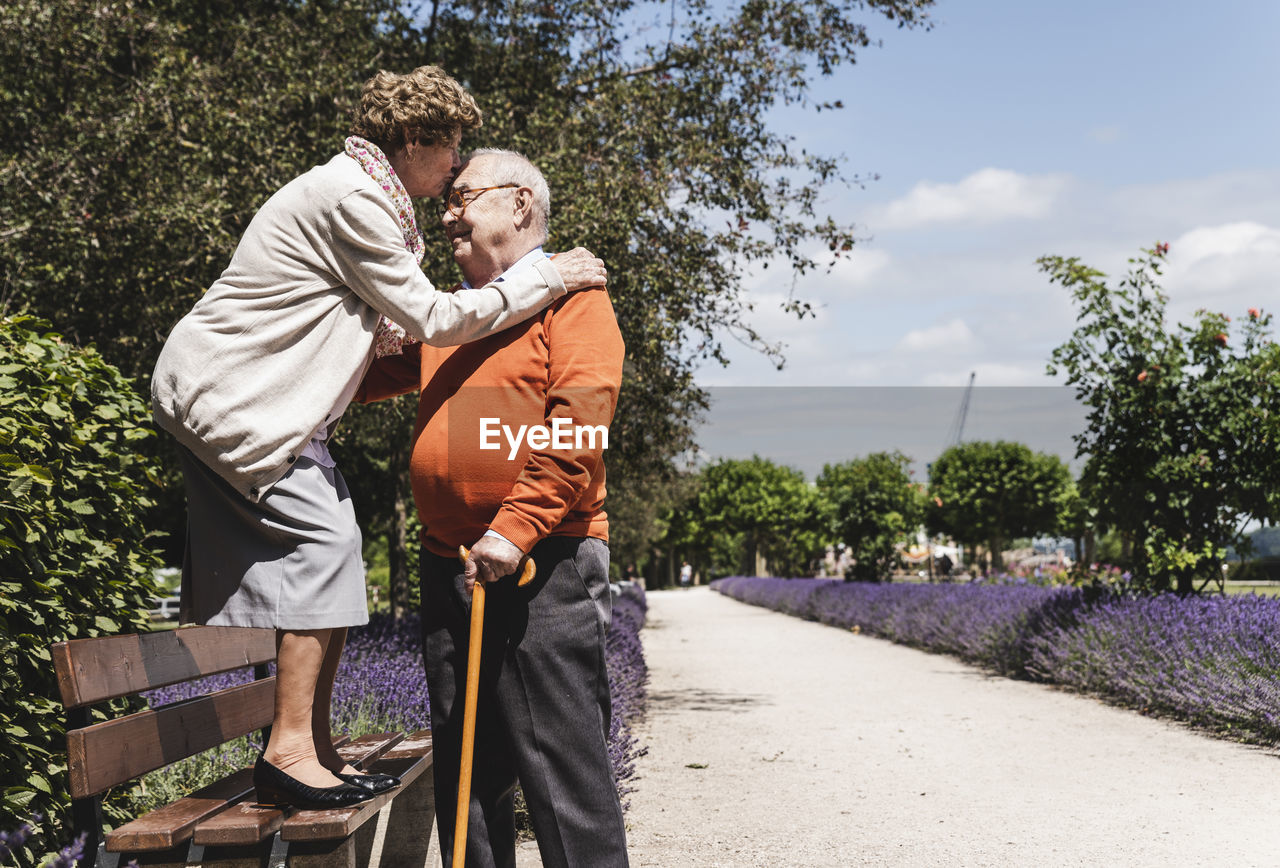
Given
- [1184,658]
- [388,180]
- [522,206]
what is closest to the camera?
[388,180]

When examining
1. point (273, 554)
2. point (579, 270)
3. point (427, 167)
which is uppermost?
point (427, 167)

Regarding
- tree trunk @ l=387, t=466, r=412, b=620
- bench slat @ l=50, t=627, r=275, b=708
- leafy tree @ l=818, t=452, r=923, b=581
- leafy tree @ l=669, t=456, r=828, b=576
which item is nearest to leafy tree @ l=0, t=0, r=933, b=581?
tree trunk @ l=387, t=466, r=412, b=620

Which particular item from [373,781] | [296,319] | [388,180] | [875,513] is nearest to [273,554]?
[296,319]

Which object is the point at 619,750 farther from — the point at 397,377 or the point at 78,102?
the point at 78,102

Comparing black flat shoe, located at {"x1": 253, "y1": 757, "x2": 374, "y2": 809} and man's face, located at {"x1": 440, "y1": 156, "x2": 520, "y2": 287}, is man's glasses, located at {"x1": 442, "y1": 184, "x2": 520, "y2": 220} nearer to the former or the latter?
man's face, located at {"x1": 440, "y1": 156, "x2": 520, "y2": 287}

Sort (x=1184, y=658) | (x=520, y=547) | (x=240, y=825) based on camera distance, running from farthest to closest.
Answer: (x=1184, y=658)
(x=520, y=547)
(x=240, y=825)

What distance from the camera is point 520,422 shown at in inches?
99.7

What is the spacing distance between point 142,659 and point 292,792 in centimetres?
67

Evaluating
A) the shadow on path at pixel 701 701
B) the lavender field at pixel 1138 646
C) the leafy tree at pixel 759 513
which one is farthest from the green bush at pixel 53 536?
the leafy tree at pixel 759 513

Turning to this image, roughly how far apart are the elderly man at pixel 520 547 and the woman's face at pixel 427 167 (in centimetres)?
7

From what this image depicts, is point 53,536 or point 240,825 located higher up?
point 53,536

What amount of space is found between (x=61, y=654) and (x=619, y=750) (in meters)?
3.25

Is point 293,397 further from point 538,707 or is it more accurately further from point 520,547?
point 538,707

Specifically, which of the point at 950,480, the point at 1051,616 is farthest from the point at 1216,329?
the point at 950,480
